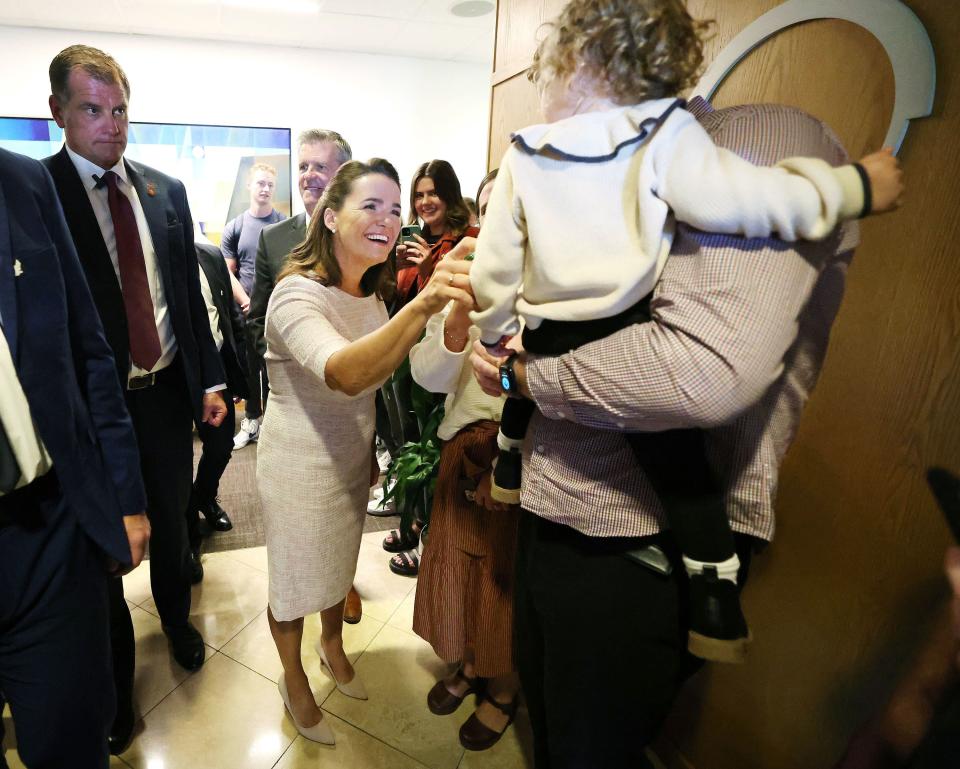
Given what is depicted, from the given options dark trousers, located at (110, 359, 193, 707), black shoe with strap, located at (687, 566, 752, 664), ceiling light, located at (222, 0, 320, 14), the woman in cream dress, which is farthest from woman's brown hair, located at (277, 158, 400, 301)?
ceiling light, located at (222, 0, 320, 14)

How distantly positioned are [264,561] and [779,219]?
8.51 ft

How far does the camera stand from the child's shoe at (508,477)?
105cm

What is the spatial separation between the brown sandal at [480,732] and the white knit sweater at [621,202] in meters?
1.44

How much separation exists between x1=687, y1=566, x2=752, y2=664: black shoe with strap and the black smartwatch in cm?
38

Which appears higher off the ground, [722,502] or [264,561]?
[722,502]

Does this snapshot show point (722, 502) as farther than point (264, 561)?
No

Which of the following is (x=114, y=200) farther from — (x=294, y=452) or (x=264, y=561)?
(x=264, y=561)

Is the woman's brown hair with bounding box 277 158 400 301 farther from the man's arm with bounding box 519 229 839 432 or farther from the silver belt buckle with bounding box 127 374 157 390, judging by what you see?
the man's arm with bounding box 519 229 839 432

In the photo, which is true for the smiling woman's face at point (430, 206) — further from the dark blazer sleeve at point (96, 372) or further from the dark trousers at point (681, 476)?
the dark trousers at point (681, 476)

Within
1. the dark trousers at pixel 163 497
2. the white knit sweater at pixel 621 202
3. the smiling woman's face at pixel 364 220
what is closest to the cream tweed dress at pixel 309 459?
the smiling woman's face at pixel 364 220

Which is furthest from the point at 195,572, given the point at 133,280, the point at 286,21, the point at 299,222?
the point at 286,21

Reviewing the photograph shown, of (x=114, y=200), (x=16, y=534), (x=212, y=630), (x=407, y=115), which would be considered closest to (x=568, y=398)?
(x=16, y=534)

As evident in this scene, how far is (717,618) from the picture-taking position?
30.7 inches

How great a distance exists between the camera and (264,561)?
8.39ft
